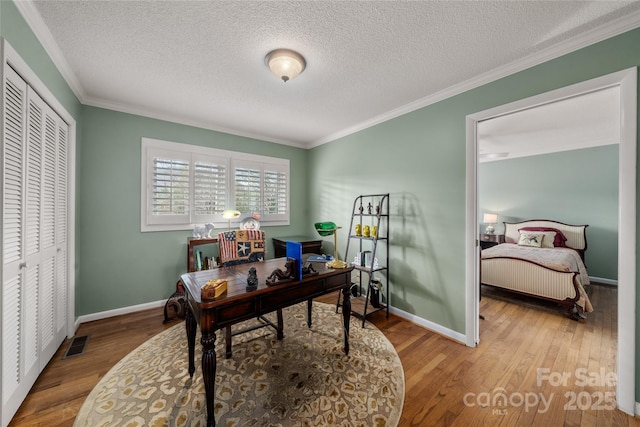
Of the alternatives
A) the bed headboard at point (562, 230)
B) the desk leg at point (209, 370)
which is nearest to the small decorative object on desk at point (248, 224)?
the desk leg at point (209, 370)

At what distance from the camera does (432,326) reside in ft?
9.11

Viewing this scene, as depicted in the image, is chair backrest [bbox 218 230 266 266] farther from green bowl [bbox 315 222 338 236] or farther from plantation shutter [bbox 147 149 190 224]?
plantation shutter [bbox 147 149 190 224]

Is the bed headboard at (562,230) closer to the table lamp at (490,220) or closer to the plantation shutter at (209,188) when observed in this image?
the table lamp at (490,220)

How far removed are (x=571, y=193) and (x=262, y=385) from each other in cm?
670

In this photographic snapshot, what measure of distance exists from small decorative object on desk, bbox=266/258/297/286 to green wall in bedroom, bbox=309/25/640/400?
1.77 m

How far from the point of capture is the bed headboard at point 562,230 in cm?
477

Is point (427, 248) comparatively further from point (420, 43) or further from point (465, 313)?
point (420, 43)

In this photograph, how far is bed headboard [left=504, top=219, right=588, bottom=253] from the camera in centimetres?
477

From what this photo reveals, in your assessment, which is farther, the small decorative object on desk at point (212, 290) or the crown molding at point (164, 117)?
the crown molding at point (164, 117)

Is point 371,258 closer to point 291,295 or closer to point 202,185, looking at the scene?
point 291,295

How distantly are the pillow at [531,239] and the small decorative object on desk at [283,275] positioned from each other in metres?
5.43

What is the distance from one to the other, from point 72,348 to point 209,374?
1949mm

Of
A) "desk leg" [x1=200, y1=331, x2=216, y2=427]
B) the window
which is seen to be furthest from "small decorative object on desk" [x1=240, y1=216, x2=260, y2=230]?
"desk leg" [x1=200, y1=331, x2=216, y2=427]

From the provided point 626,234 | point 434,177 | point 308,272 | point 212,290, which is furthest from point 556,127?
point 212,290
